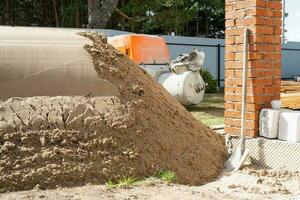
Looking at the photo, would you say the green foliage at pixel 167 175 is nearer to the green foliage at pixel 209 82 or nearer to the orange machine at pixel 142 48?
the orange machine at pixel 142 48

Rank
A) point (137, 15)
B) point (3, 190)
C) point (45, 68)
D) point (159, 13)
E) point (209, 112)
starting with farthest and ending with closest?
point (137, 15) < point (159, 13) < point (209, 112) < point (45, 68) < point (3, 190)

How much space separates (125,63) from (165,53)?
561 cm

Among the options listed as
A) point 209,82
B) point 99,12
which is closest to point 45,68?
point 209,82

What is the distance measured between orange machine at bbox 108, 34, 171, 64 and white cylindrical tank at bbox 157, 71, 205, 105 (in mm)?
574

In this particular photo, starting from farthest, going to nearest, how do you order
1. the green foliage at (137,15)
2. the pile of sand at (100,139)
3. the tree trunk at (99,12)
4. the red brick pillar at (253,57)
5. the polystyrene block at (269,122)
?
the green foliage at (137,15) < the tree trunk at (99,12) < the red brick pillar at (253,57) < the polystyrene block at (269,122) < the pile of sand at (100,139)

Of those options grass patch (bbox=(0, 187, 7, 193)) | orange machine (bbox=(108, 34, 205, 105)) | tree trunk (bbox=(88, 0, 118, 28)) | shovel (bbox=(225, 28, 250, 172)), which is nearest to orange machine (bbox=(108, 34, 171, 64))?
orange machine (bbox=(108, 34, 205, 105))

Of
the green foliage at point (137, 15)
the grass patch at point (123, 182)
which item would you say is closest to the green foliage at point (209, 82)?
the green foliage at point (137, 15)

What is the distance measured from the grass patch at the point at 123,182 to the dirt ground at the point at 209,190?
0.06 meters

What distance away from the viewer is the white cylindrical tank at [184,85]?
977cm

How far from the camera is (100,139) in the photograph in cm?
423

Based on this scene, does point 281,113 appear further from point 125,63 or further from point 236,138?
point 125,63

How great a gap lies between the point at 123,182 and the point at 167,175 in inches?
18.0

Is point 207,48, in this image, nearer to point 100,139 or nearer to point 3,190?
point 100,139

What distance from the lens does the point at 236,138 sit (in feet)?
17.4
